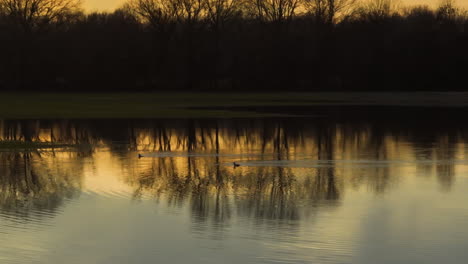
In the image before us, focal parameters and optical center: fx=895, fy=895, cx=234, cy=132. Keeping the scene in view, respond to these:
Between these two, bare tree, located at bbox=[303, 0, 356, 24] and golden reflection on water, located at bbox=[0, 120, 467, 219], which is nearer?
golden reflection on water, located at bbox=[0, 120, 467, 219]

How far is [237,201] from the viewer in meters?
18.2

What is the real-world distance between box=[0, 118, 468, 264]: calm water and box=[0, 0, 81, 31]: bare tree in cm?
8287

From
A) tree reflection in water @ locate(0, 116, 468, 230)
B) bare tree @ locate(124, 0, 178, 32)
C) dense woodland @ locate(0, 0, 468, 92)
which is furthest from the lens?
bare tree @ locate(124, 0, 178, 32)

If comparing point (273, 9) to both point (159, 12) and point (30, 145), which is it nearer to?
point (159, 12)

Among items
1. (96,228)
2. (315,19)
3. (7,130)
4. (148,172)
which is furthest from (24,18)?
(96,228)

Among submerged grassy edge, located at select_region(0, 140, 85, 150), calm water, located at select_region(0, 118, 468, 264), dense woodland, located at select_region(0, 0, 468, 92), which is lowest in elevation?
calm water, located at select_region(0, 118, 468, 264)

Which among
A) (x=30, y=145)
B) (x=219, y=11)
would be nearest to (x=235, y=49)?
(x=219, y=11)

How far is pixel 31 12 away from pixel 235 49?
2736 centimetres

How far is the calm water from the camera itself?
1324 cm

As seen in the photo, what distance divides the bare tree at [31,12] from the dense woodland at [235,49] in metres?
0.16

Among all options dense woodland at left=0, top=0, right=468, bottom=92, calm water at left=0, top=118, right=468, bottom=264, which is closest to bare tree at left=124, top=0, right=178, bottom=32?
dense woodland at left=0, top=0, right=468, bottom=92

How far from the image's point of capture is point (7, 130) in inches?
1585

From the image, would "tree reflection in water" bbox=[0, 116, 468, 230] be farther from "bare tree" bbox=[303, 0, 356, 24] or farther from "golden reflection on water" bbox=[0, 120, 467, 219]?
"bare tree" bbox=[303, 0, 356, 24]

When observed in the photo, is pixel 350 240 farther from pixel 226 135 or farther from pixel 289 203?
pixel 226 135
